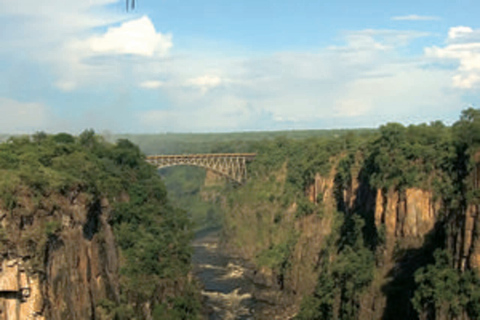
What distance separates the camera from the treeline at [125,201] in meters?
32.2

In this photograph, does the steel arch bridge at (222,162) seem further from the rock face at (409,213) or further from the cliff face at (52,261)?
the cliff face at (52,261)

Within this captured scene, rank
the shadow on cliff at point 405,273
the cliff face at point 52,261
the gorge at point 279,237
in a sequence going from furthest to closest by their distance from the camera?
the shadow on cliff at point 405,273
the gorge at point 279,237
the cliff face at point 52,261

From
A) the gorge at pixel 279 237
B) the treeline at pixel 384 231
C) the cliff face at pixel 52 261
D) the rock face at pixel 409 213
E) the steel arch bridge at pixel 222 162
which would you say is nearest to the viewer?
the cliff face at pixel 52 261

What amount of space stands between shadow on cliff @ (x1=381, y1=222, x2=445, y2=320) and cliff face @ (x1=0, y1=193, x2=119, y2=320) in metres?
16.9

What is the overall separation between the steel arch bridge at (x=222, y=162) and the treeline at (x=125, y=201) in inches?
648

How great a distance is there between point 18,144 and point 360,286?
23.3 metres

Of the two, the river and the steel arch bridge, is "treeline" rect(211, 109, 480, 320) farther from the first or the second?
the steel arch bridge

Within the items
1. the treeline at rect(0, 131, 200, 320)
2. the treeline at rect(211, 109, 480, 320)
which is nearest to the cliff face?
the treeline at rect(0, 131, 200, 320)

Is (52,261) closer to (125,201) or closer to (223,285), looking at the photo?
(125,201)

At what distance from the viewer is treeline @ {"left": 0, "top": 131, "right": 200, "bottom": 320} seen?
106 ft

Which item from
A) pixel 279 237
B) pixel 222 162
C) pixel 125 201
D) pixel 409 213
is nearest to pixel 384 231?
pixel 409 213

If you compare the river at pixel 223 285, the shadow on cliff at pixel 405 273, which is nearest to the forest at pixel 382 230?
the shadow on cliff at pixel 405 273

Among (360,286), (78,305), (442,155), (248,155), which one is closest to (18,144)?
(78,305)

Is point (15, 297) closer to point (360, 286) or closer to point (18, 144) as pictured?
point (18, 144)
